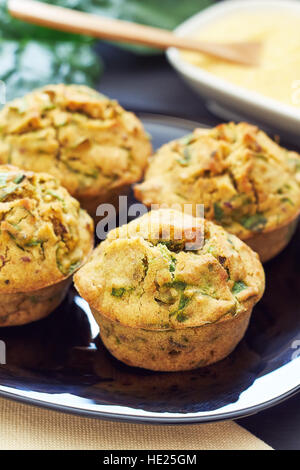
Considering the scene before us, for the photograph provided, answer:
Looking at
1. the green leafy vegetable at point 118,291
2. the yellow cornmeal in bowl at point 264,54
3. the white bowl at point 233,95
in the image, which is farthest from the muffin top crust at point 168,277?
the yellow cornmeal in bowl at point 264,54

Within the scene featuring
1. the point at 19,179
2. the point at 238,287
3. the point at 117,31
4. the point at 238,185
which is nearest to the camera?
the point at 238,287

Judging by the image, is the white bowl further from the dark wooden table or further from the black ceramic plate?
the black ceramic plate

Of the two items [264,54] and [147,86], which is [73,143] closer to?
[264,54]

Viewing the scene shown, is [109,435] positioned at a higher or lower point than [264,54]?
lower

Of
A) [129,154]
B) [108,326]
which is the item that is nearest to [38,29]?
[129,154]

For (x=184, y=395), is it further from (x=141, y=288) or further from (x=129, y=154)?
(x=129, y=154)

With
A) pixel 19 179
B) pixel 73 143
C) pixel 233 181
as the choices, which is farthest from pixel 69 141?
pixel 233 181
